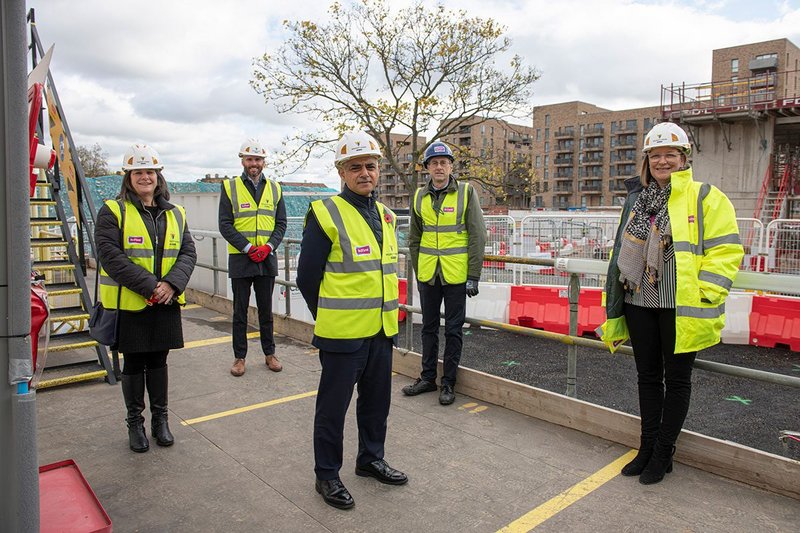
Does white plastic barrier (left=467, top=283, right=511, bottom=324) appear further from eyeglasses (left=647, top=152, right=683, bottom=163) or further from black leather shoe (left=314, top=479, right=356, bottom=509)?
black leather shoe (left=314, top=479, right=356, bottom=509)

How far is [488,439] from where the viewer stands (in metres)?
4.23

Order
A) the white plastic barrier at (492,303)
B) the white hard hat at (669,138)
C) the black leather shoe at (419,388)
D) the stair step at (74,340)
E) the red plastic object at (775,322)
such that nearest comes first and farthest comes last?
the white hard hat at (669,138)
the black leather shoe at (419,388)
the stair step at (74,340)
the red plastic object at (775,322)
the white plastic barrier at (492,303)

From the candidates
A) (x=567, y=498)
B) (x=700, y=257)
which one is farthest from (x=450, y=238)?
(x=567, y=498)

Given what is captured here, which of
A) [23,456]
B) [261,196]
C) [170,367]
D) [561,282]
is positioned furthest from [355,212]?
[561,282]

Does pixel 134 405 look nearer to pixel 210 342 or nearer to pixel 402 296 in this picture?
pixel 210 342

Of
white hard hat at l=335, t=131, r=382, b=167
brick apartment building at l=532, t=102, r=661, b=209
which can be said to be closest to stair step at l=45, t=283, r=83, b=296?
white hard hat at l=335, t=131, r=382, b=167

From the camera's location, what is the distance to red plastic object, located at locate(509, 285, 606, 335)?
9.63 metres

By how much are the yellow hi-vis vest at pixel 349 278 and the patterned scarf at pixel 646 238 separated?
1.48 metres

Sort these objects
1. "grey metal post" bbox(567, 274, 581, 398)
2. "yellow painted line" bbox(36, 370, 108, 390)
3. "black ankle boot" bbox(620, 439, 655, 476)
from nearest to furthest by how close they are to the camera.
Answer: "black ankle boot" bbox(620, 439, 655, 476)
"grey metal post" bbox(567, 274, 581, 398)
"yellow painted line" bbox(36, 370, 108, 390)

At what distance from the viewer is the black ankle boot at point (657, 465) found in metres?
3.53

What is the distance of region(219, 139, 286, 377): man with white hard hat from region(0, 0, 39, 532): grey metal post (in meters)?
3.91

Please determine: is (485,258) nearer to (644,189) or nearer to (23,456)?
(644,189)

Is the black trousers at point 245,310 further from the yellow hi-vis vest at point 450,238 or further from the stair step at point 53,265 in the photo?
the yellow hi-vis vest at point 450,238

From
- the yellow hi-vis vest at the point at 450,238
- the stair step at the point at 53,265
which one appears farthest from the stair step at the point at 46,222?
the yellow hi-vis vest at the point at 450,238
